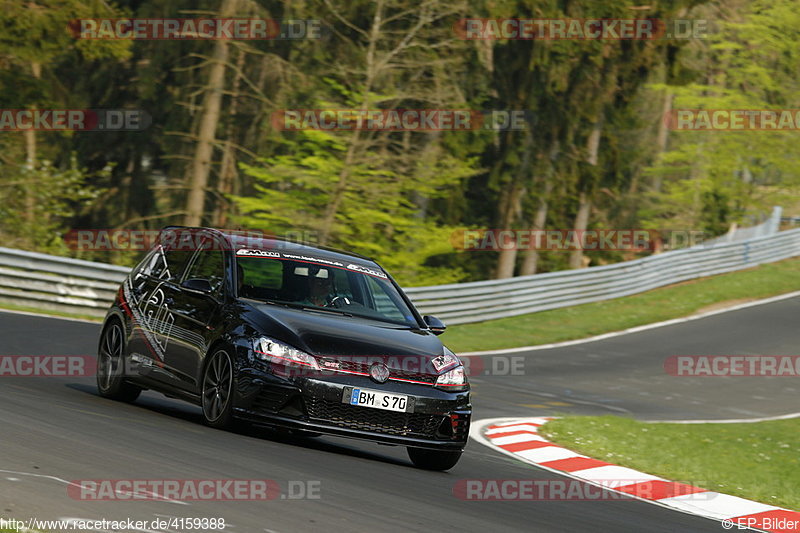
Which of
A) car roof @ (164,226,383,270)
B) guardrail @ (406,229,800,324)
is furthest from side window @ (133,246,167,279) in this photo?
guardrail @ (406,229,800,324)

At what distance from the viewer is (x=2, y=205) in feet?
95.2

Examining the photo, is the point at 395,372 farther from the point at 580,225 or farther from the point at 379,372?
the point at 580,225

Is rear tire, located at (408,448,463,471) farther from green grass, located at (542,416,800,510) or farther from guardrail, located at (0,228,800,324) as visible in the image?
guardrail, located at (0,228,800,324)

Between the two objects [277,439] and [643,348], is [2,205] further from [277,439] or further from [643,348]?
[277,439]

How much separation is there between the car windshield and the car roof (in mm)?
109

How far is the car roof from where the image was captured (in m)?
9.98

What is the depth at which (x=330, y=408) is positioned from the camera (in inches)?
334

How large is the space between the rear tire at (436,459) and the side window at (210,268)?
206cm

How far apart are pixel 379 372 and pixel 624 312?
2130cm

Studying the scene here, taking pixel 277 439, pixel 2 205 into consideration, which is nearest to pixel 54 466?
pixel 277 439

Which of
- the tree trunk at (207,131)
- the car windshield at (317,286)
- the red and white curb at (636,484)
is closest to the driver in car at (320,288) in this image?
the car windshield at (317,286)

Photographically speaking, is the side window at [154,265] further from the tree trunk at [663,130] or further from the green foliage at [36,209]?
the tree trunk at [663,130]

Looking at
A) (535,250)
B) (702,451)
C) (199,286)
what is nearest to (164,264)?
(199,286)

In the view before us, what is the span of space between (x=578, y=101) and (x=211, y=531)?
1465 inches
